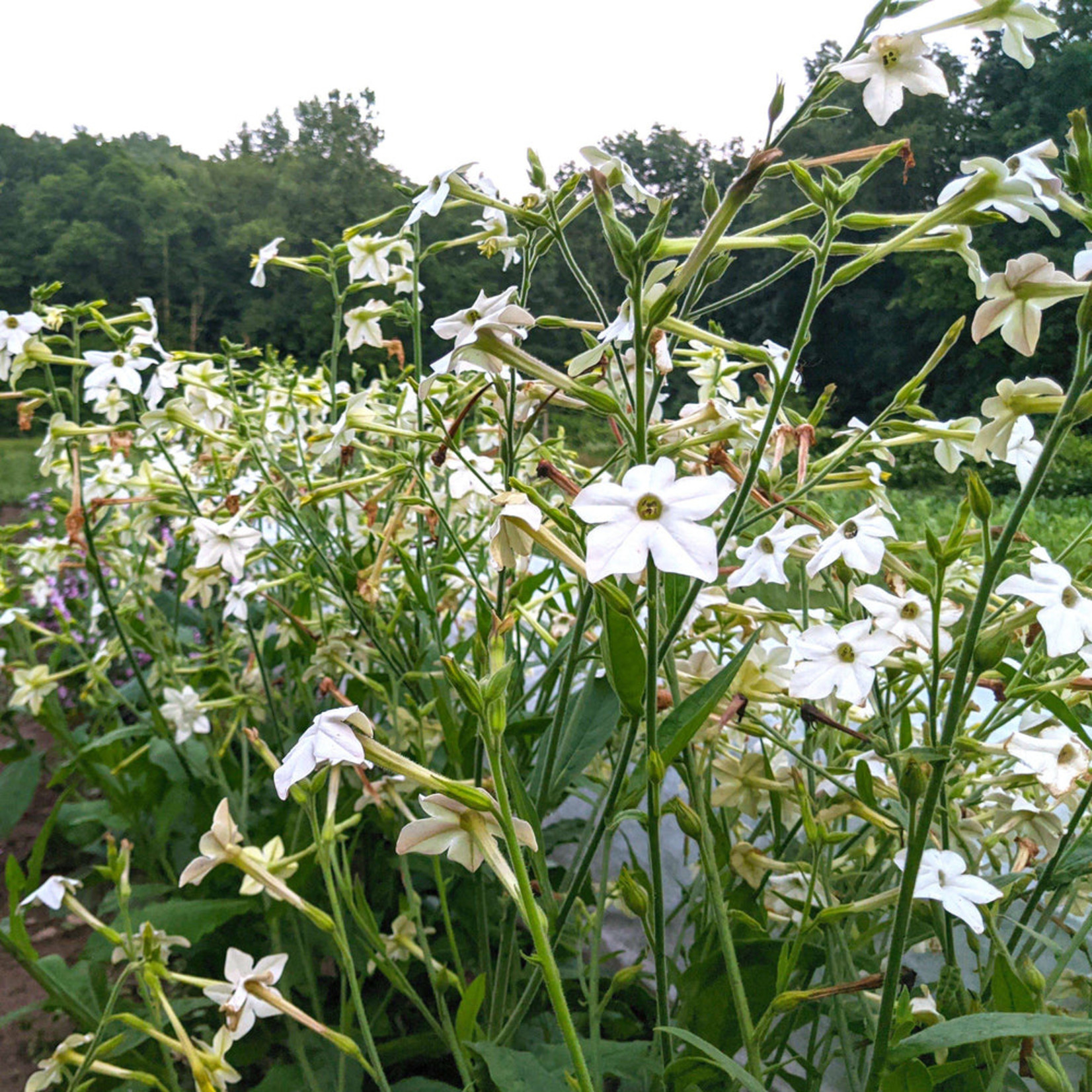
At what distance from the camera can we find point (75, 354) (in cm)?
139

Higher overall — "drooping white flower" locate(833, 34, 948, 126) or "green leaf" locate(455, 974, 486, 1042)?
"drooping white flower" locate(833, 34, 948, 126)

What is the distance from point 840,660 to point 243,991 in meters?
0.58

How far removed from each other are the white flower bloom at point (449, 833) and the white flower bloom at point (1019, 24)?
0.60m

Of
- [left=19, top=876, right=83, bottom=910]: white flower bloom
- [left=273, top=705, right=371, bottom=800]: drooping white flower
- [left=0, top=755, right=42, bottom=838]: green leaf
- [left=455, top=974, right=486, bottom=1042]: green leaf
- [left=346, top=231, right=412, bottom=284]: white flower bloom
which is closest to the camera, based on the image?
[left=273, top=705, right=371, bottom=800]: drooping white flower

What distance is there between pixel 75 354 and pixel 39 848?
779 mm

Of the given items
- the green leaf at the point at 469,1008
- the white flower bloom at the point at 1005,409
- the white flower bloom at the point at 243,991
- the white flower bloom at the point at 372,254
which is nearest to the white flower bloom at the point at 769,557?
the white flower bloom at the point at 1005,409

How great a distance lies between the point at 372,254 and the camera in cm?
125

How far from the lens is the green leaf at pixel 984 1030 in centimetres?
47

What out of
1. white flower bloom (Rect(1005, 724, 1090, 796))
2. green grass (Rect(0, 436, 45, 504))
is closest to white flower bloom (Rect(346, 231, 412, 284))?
white flower bloom (Rect(1005, 724, 1090, 796))

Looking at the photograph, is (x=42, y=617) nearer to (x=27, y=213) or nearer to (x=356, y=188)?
(x=27, y=213)

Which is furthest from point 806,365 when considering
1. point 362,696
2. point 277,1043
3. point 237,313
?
point 237,313

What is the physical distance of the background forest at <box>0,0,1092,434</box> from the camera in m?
6.74

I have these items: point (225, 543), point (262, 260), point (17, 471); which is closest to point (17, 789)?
point (225, 543)

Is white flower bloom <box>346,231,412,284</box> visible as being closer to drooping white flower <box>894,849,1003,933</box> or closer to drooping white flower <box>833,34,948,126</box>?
drooping white flower <box>833,34,948,126</box>
